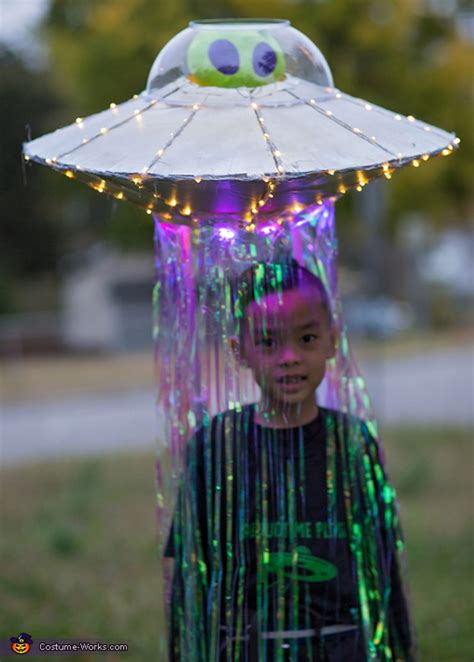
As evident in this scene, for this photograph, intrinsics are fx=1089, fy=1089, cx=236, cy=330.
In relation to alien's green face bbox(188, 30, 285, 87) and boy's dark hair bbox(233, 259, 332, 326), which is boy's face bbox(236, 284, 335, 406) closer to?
boy's dark hair bbox(233, 259, 332, 326)

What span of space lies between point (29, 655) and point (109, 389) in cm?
1069

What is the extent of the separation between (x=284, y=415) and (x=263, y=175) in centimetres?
70

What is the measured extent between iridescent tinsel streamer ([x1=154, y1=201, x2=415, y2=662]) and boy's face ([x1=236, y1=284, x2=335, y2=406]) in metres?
0.04

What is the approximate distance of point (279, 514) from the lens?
2.78 meters

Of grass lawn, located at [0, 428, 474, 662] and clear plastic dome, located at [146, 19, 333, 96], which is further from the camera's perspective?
grass lawn, located at [0, 428, 474, 662]

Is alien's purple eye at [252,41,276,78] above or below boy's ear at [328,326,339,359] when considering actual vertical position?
above

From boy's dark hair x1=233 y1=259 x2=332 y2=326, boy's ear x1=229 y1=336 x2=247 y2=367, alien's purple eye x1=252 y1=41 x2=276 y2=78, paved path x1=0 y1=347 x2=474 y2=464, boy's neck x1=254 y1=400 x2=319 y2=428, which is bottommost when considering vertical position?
boy's neck x1=254 y1=400 x2=319 y2=428

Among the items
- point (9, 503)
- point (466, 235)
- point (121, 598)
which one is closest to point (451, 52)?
point (9, 503)

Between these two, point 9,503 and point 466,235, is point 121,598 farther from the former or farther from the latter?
point 466,235

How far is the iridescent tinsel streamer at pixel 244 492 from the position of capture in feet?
9.04

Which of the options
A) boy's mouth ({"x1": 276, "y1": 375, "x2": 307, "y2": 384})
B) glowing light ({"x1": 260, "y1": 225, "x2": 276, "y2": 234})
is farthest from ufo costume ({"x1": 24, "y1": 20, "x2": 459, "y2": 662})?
boy's mouth ({"x1": 276, "y1": 375, "x2": 307, "y2": 384})

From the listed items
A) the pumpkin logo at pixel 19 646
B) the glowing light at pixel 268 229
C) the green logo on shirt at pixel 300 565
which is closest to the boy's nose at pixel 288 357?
the glowing light at pixel 268 229

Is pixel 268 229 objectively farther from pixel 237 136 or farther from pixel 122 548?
pixel 122 548

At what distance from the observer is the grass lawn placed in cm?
464
